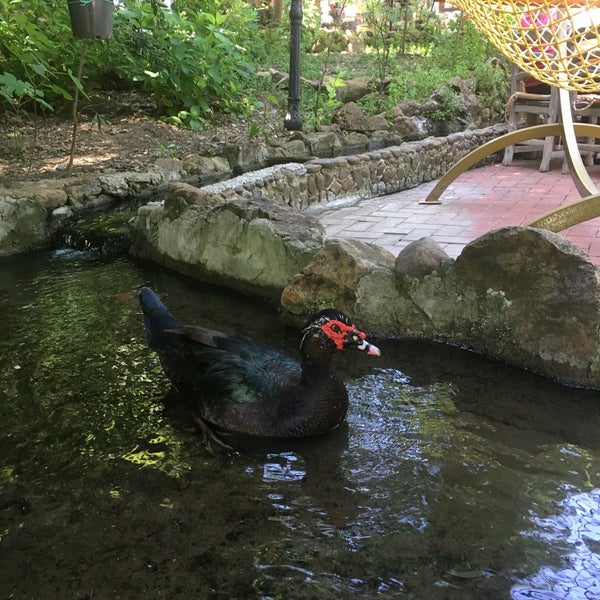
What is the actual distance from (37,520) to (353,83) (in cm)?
1171

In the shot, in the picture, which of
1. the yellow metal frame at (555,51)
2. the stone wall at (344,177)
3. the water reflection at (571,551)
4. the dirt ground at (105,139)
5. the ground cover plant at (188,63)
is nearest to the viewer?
the water reflection at (571,551)

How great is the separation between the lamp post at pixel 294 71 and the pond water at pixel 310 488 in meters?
6.16

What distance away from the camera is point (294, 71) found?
9156 millimetres

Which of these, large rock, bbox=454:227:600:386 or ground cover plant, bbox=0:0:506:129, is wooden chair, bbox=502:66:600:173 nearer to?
ground cover plant, bbox=0:0:506:129

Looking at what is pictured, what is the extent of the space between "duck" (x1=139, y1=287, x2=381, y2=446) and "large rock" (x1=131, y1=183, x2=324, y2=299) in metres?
1.48

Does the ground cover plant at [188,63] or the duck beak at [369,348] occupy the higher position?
the ground cover plant at [188,63]

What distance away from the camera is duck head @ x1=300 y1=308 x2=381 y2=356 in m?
3.00

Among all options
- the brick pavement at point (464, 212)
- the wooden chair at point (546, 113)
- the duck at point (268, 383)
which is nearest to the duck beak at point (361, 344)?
the duck at point (268, 383)

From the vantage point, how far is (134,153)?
334 inches

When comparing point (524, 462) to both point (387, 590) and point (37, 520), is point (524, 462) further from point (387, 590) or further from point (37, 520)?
point (37, 520)

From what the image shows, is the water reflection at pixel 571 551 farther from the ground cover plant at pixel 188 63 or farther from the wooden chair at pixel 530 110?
the wooden chair at pixel 530 110

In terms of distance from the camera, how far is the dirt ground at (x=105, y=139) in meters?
7.62

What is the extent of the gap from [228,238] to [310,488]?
267cm

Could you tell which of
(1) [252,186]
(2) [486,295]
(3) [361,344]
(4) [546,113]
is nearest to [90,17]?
(1) [252,186]
